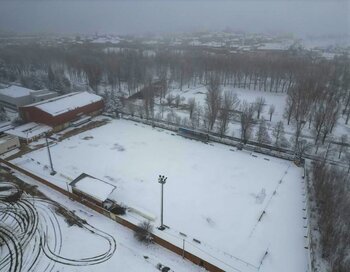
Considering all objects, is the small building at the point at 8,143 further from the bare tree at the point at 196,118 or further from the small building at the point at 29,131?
the bare tree at the point at 196,118

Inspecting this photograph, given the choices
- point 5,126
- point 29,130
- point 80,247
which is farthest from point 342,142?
point 5,126

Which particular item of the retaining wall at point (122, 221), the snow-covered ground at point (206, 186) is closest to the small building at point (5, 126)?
the snow-covered ground at point (206, 186)

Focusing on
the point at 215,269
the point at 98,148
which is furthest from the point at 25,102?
the point at 215,269

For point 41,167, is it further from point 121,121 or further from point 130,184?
point 121,121

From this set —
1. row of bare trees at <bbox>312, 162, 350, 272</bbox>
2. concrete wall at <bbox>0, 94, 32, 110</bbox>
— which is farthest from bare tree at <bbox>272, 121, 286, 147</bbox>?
concrete wall at <bbox>0, 94, 32, 110</bbox>

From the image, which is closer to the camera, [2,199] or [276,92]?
[2,199]
